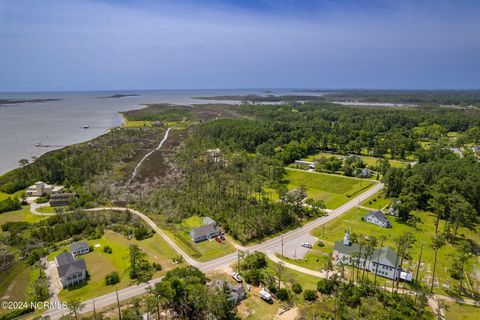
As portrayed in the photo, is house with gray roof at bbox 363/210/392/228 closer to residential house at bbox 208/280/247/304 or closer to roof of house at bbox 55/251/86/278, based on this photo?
residential house at bbox 208/280/247/304

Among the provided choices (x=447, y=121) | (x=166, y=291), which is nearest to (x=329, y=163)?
(x=166, y=291)

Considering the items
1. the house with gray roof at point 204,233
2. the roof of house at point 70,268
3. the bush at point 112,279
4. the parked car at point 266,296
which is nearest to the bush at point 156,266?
the bush at point 112,279

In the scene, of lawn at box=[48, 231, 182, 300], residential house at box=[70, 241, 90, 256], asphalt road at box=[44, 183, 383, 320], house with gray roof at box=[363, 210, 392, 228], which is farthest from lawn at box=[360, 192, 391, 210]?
residential house at box=[70, 241, 90, 256]

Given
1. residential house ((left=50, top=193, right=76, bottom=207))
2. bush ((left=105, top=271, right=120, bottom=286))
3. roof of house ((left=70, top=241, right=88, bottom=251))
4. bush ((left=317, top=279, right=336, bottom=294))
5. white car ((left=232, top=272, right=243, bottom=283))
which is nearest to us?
bush ((left=317, top=279, right=336, bottom=294))

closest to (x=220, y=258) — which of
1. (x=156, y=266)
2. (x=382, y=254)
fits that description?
(x=156, y=266)

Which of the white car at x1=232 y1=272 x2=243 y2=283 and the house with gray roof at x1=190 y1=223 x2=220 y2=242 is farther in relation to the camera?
the house with gray roof at x1=190 y1=223 x2=220 y2=242

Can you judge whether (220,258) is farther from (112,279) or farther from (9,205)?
(9,205)

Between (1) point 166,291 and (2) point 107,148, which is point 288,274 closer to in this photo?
(1) point 166,291

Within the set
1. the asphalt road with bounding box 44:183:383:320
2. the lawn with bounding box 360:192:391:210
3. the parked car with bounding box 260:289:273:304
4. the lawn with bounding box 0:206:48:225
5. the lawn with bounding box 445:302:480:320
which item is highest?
the parked car with bounding box 260:289:273:304

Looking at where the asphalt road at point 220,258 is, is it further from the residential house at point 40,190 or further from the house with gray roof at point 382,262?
the residential house at point 40,190
